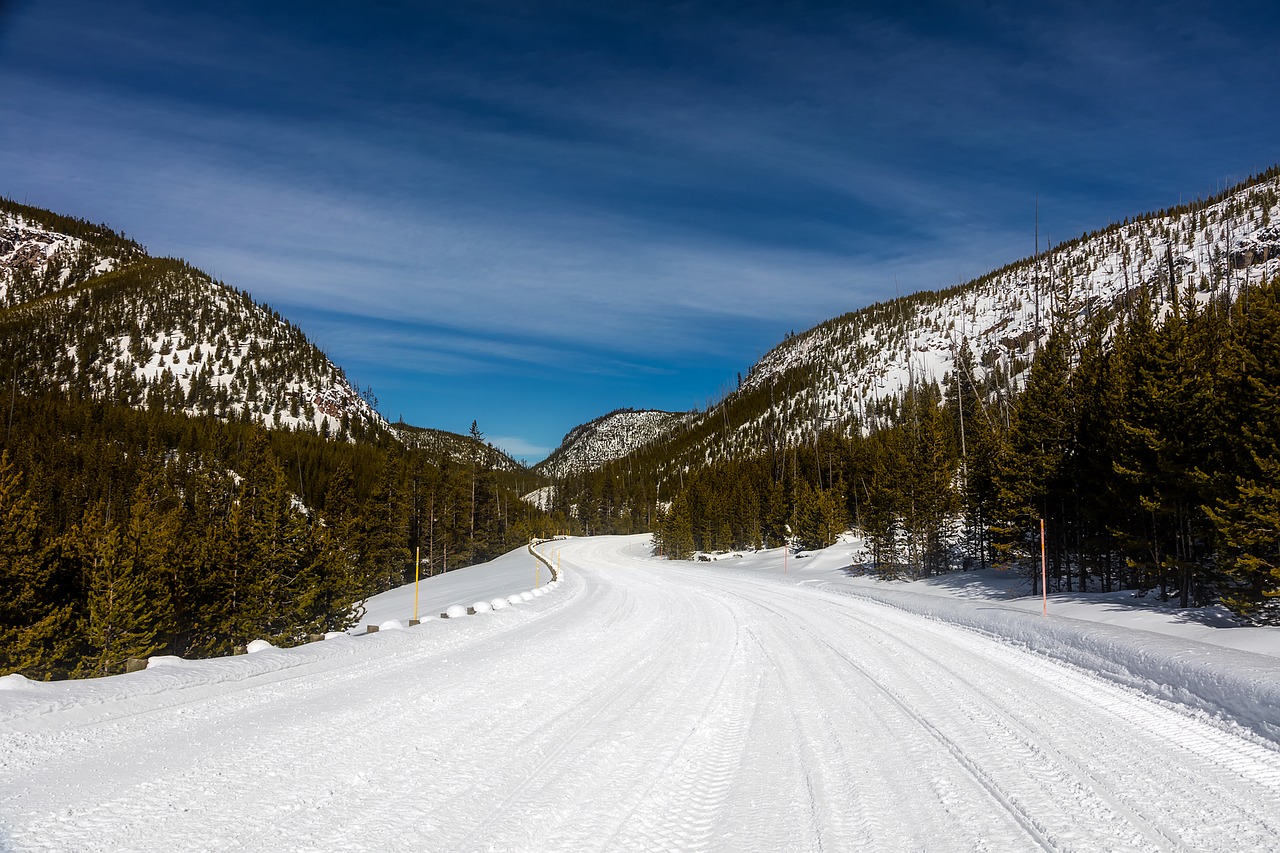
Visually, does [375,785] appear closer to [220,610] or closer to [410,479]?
[220,610]

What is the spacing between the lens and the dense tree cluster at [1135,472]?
15.4m

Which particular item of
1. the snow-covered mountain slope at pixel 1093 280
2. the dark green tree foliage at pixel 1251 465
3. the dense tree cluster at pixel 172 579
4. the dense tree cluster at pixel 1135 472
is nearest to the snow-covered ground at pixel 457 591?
the dense tree cluster at pixel 172 579

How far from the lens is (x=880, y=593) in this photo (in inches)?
903

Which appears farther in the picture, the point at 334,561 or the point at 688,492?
the point at 688,492

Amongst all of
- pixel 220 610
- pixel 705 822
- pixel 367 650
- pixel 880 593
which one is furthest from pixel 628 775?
pixel 220 610

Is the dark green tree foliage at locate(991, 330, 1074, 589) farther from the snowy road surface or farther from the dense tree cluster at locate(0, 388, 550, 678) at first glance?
the dense tree cluster at locate(0, 388, 550, 678)

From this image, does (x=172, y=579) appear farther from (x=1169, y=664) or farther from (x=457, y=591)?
(x=1169, y=664)

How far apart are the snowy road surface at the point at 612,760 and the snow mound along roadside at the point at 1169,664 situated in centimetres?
42

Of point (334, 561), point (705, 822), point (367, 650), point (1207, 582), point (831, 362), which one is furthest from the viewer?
point (831, 362)

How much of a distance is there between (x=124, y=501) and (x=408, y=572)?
37218 mm

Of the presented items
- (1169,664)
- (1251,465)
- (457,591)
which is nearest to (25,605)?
(457,591)

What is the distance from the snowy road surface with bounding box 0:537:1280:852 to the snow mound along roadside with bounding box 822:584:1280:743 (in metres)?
0.42

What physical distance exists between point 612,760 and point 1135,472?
19420mm

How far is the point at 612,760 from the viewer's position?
515 centimetres
